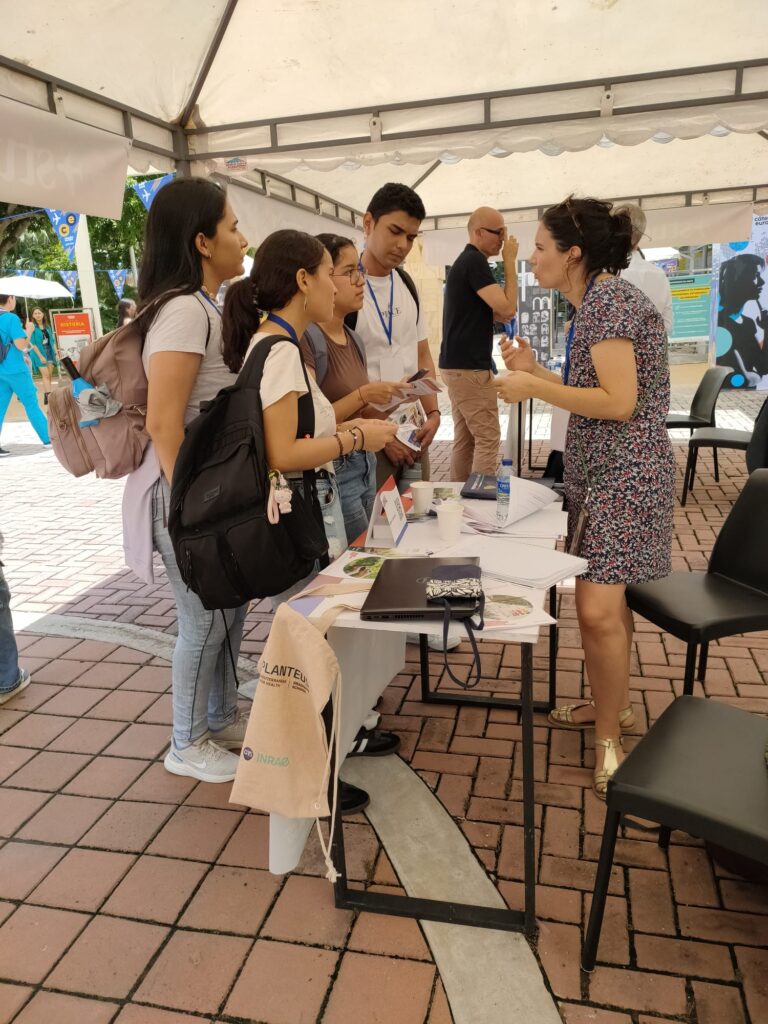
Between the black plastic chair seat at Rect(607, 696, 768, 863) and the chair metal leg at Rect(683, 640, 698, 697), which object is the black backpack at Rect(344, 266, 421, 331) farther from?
the black plastic chair seat at Rect(607, 696, 768, 863)

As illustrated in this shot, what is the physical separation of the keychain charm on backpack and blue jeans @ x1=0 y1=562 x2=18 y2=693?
1.73 m

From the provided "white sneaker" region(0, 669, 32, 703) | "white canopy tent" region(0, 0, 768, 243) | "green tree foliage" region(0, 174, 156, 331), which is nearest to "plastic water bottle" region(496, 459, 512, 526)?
"white sneaker" region(0, 669, 32, 703)

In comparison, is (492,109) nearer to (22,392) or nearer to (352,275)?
(352,275)

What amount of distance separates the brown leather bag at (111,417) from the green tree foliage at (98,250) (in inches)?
821

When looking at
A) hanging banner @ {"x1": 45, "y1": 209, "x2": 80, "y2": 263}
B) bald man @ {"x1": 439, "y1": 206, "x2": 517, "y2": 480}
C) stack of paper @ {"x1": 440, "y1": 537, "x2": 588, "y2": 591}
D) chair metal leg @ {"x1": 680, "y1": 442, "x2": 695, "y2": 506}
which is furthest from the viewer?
hanging banner @ {"x1": 45, "y1": 209, "x2": 80, "y2": 263}

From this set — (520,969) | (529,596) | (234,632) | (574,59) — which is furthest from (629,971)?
(574,59)

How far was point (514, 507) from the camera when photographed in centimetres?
226

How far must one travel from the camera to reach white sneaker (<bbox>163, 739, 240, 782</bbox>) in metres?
2.40

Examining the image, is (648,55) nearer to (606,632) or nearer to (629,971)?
(606,632)

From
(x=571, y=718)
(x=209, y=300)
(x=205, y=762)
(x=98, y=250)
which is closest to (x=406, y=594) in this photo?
(x=209, y=300)

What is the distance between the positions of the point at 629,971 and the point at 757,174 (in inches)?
277

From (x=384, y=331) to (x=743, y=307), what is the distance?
11264mm

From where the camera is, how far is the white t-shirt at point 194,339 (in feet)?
6.20

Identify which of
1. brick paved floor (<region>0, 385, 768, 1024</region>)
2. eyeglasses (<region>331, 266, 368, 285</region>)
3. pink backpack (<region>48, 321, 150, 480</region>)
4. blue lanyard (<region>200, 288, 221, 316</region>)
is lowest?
brick paved floor (<region>0, 385, 768, 1024</region>)
